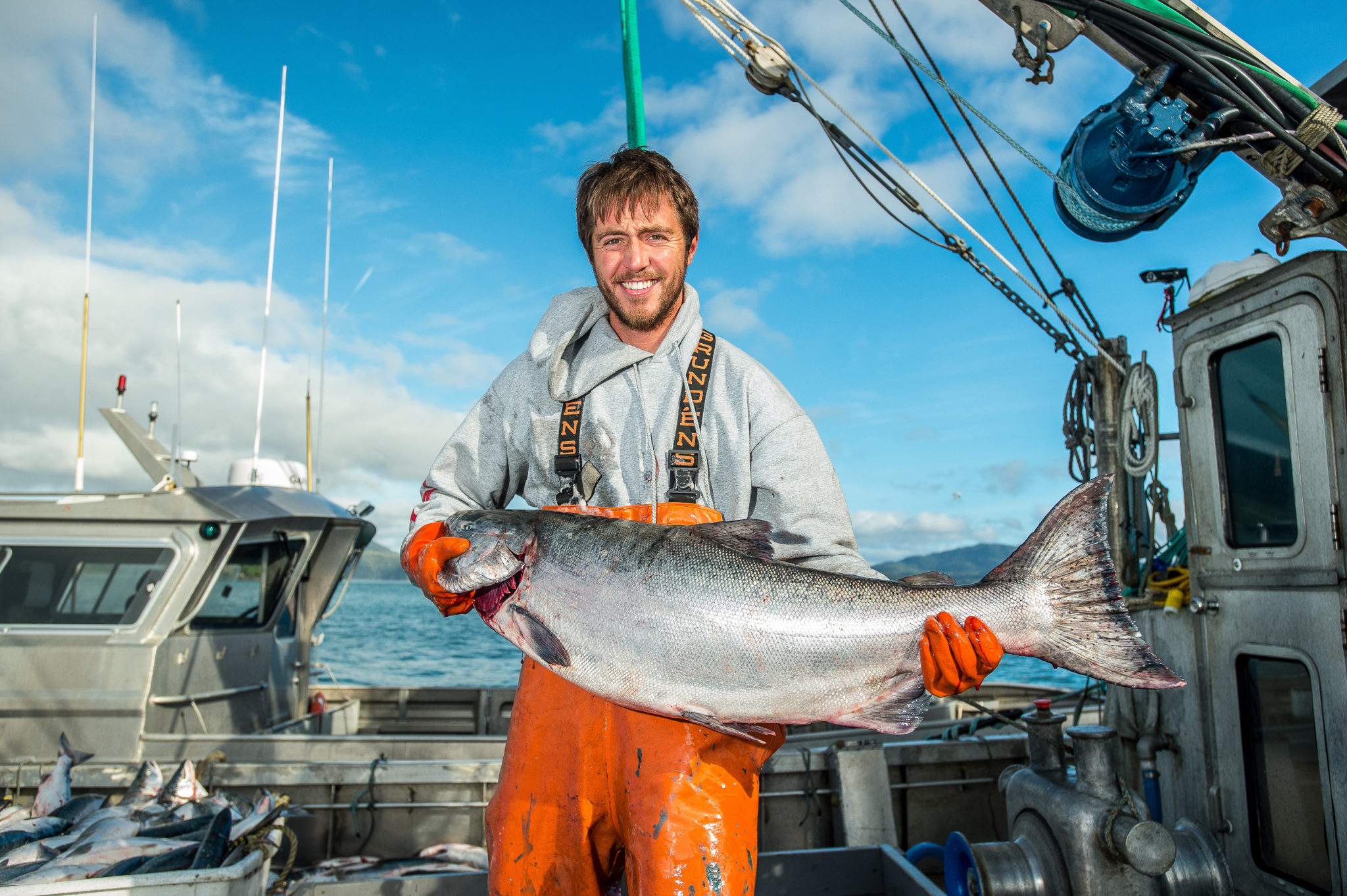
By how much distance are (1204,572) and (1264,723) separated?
0.81 m

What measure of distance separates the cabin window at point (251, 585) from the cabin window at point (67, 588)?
1.73 ft

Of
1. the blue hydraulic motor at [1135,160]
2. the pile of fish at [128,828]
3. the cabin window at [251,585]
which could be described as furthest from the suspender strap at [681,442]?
the cabin window at [251,585]

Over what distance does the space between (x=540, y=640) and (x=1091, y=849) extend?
314 cm

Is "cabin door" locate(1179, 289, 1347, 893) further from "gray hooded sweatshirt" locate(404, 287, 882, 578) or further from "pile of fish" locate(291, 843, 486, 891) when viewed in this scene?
"pile of fish" locate(291, 843, 486, 891)

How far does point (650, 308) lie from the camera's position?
121 inches

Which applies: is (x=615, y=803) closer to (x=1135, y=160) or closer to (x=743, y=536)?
(x=743, y=536)

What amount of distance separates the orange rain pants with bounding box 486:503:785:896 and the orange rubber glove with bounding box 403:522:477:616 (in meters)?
0.40

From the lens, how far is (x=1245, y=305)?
429 cm

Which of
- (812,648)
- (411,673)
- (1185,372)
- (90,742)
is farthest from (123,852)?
(411,673)

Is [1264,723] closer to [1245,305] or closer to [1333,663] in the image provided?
[1333,663]

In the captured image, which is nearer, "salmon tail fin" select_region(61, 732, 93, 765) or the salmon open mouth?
the salmon open mouth

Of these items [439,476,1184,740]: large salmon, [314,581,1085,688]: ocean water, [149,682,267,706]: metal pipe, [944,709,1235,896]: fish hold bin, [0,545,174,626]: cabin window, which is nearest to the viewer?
[439,476,1184,740]: large salmon

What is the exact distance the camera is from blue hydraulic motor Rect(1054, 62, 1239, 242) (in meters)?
3.55

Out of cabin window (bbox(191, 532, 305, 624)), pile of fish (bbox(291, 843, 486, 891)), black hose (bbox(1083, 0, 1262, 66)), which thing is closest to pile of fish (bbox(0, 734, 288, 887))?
pile of fish (bbox(291, 843, 486, 891))
